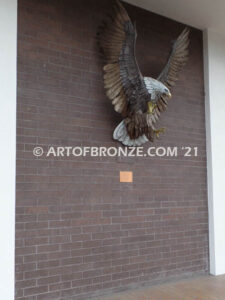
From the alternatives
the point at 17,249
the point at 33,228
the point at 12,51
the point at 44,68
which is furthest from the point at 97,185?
the point at 12,51

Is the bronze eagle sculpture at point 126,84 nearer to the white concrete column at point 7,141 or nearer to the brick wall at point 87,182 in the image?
the brick wall at point 87,182

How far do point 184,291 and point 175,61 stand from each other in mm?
2410

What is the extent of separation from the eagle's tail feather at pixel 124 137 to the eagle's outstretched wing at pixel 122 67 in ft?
0.45

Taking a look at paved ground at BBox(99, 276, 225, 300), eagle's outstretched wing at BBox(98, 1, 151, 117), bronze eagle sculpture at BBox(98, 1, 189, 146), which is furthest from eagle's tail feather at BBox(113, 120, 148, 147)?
paved ground at BBox(99, 276, 225, 300)

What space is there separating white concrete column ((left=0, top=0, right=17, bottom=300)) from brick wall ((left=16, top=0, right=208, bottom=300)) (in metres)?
0.08

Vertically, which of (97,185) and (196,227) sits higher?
(97,185)

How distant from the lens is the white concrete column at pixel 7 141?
274cm

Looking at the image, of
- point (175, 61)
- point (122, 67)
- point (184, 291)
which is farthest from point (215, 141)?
point (184, 291)

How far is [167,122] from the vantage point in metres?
3.87

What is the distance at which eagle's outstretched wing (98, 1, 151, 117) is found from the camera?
324 cm

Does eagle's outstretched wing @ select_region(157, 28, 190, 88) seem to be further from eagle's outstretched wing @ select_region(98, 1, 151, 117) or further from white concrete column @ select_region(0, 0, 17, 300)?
white concrete column @ select_region(0, 0, 17, 300)

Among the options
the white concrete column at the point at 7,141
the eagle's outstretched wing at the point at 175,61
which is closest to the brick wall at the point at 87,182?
the white concrete column at the point at 7,141

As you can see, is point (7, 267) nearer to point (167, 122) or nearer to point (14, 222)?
point (14, 222)

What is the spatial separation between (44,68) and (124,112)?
87 centimetres
